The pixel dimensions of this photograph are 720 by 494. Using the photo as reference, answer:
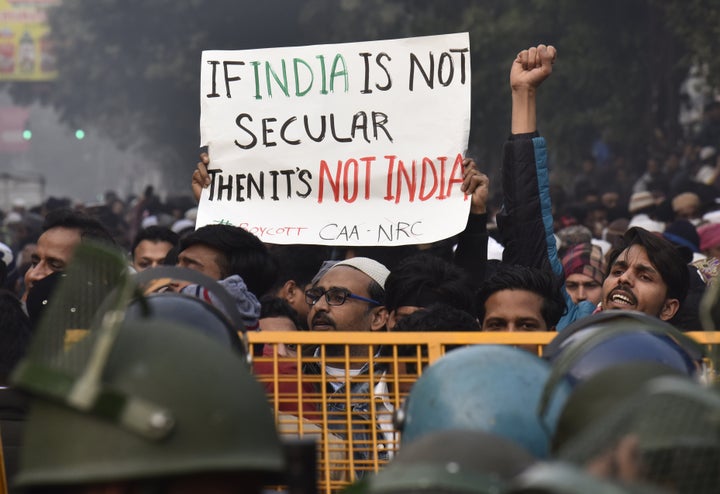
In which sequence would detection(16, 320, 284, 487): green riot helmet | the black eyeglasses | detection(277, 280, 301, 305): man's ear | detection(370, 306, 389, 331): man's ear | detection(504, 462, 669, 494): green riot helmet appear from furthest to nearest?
detection(277, 280, 301, 305): man's ear < detection(370, 306, 389, 331): man's ear < the black eyeglasses < detection(16, 320, 284, 487): green riot helmet < detection(504, 462, 669, 494): green riot helmet

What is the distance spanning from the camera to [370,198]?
643cm

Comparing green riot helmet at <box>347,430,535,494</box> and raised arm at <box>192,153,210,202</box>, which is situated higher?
raised arm at <box>192,153,210,202</box>

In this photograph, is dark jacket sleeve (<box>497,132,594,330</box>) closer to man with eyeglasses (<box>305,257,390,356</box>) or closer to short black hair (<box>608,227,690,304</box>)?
short black hair (<box>608,227,690,304</box>)

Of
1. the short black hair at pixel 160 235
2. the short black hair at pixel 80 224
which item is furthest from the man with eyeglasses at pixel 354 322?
the short black hair at pixel 160 235

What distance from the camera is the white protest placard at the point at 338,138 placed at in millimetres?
6332

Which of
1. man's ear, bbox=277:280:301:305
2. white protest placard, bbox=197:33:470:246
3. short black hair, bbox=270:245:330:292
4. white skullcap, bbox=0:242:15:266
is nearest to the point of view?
white protest placard, bbox=197:33:470:246

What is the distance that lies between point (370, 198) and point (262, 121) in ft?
2.09

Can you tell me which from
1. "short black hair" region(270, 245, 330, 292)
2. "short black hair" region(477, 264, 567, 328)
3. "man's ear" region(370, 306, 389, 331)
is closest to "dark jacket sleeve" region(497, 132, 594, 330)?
"short black hair" region(477, 264, 567, 328)

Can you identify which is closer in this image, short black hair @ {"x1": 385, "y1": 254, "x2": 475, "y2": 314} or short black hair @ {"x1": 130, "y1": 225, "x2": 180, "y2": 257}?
short black hair @ {"x1": 385, "y1": 254, "x2": 475, "y2": 314}

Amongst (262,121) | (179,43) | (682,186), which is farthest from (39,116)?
(262,121)

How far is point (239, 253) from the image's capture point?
17.6 ft

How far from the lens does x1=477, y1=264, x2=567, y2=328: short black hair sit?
5152 mm

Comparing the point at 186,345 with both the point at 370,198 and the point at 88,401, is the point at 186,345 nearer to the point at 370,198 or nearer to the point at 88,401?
the point at 88,401

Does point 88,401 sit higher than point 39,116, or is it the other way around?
point 39,116
